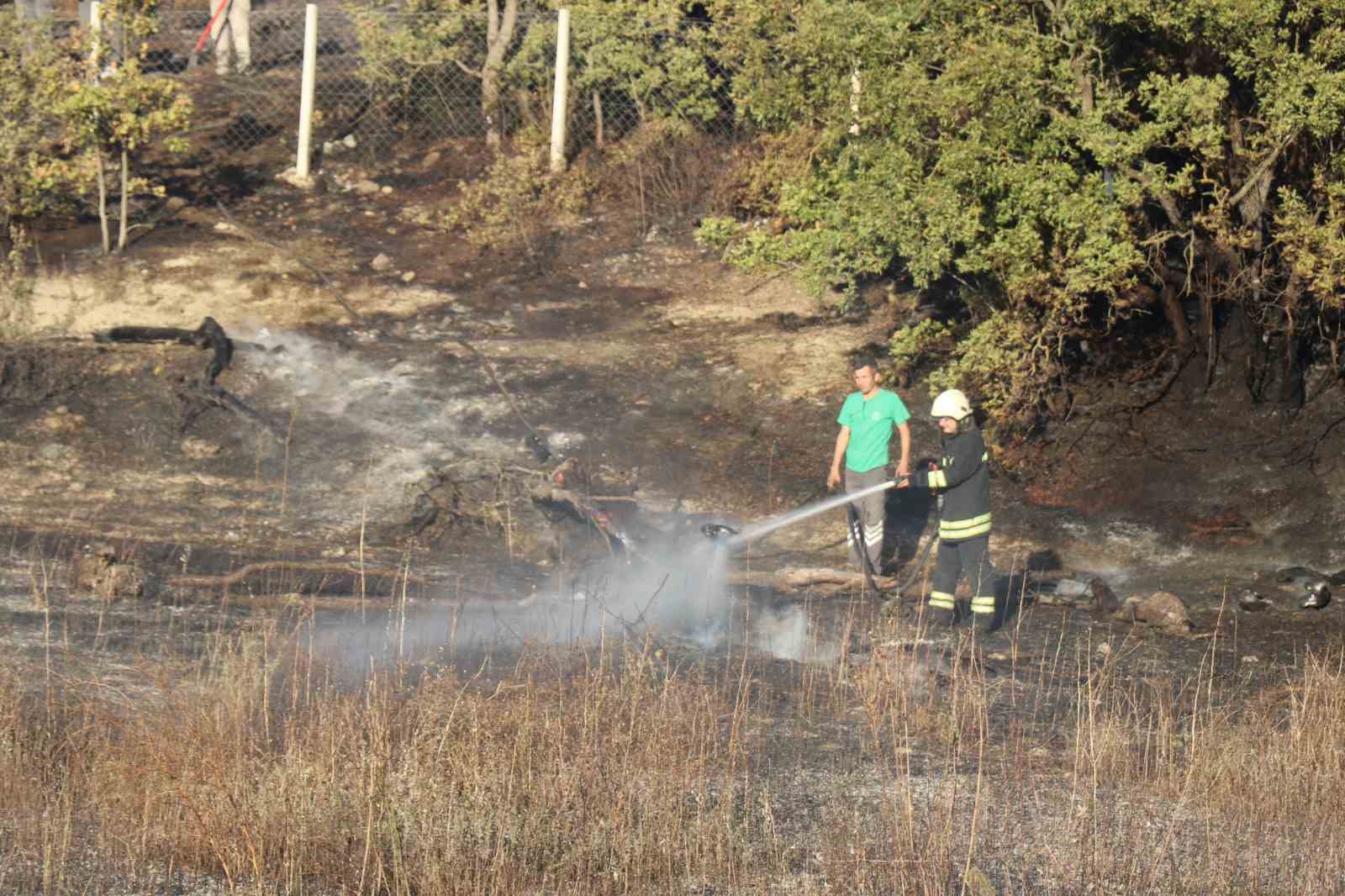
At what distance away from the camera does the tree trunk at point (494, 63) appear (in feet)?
62.5

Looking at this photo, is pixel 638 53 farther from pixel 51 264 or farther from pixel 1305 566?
pixel 1305 566

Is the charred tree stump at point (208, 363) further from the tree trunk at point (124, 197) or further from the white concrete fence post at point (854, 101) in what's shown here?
the white concrete fence post at point (854, 101)

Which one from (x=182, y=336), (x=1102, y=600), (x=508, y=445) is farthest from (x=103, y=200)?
(x=1102, y=600)

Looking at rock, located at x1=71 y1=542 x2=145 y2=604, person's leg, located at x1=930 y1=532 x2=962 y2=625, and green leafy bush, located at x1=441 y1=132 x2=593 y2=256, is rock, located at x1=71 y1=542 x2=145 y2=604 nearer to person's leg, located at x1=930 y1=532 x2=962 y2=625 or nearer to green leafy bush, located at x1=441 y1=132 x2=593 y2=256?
person's leg, located at x1=930 y1=532 x2=962 y2=625

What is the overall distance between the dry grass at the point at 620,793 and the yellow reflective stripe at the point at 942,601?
209 cm

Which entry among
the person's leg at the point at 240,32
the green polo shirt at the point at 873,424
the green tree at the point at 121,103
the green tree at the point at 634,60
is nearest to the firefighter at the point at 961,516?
the green polo shirt at the point at 873,424

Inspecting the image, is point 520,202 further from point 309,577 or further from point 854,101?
point 309,577

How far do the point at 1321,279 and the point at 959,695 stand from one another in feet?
16.6

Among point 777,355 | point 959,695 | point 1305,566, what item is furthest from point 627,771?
point 777,355

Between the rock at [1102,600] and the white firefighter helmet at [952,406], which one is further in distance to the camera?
the rock at [1102,600]

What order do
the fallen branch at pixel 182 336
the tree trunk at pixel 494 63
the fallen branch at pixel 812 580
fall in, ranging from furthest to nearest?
the tree trunk at pixel 494 63 < the fallen branch at pixel 182 336 < the fallen branch at pixel 812 580

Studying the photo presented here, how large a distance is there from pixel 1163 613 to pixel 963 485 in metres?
1.71

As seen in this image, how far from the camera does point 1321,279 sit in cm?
1161

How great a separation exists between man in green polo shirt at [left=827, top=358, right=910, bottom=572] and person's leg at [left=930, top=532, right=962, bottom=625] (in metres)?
1.18
